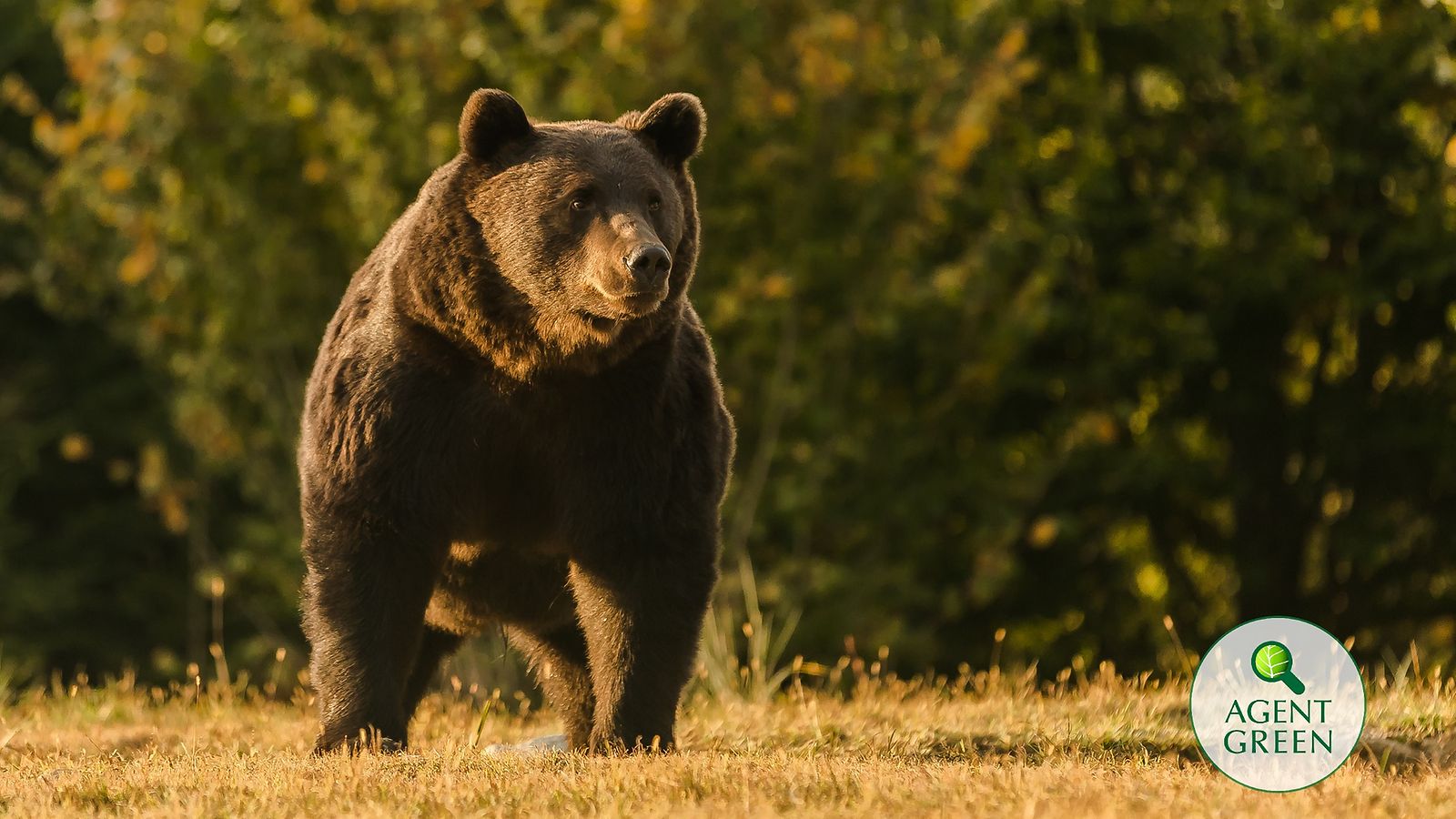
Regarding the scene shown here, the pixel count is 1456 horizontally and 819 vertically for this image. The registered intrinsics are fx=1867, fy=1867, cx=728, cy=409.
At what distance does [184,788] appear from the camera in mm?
4992

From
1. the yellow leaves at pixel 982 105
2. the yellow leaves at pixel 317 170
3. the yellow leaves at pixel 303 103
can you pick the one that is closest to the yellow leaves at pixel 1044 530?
the yellow leaves at pixel 982 105

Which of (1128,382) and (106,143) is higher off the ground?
(106,143)

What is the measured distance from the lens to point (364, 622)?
19.0ft

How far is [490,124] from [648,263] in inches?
34.7

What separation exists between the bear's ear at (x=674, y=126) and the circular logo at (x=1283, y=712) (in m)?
2.31

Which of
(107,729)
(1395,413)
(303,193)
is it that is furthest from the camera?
(1395,413)

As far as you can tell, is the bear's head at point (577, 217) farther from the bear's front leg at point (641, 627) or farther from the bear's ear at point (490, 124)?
the bear's front leg at point (641, 627)

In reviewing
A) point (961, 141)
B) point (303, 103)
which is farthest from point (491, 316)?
point (303, 103)

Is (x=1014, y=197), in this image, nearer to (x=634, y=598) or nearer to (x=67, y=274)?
(x=67, y=274)

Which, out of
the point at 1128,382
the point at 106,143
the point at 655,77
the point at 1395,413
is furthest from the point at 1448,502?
the point at 106,143

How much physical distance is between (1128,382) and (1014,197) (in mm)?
2102

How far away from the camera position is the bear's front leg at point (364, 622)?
5750 millimetres

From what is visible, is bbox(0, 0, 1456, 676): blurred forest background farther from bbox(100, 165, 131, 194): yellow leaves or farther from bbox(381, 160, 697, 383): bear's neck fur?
bbox(381, 160, 697, 383): bear's neck fur

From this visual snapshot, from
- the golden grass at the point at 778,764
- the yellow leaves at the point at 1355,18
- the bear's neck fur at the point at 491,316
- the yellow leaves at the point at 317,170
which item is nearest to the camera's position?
the golden grass at the point at 778,764
